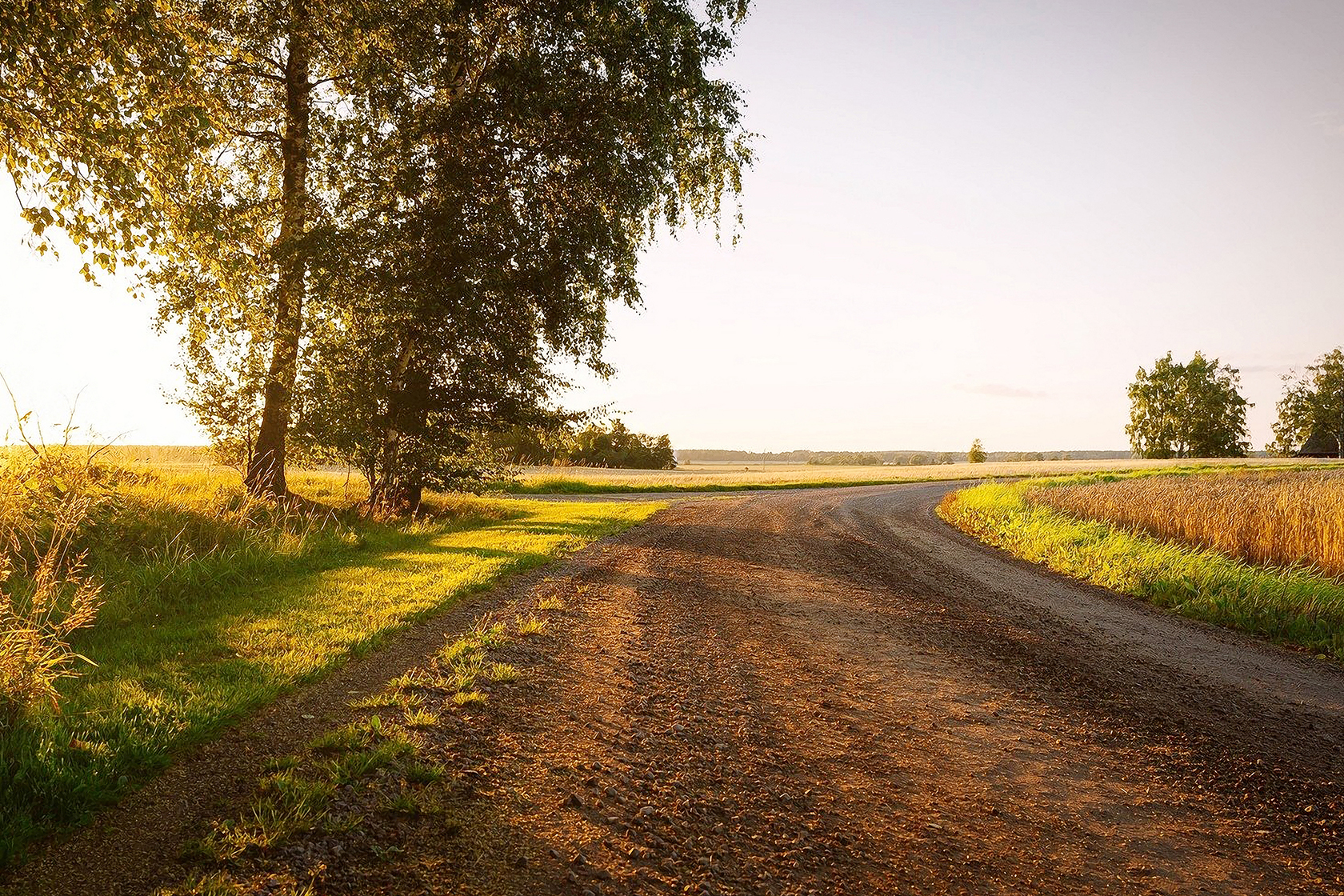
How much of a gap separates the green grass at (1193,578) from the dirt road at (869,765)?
109 cm

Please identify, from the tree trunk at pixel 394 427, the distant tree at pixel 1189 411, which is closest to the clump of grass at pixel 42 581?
the tree trunk at pixel 394 427

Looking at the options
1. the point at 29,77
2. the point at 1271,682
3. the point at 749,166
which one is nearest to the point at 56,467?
the point at 29,77

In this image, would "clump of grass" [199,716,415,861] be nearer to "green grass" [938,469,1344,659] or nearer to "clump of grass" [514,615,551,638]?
"clump of grass" [514,615,551,638]

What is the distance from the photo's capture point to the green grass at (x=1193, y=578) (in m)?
8.91

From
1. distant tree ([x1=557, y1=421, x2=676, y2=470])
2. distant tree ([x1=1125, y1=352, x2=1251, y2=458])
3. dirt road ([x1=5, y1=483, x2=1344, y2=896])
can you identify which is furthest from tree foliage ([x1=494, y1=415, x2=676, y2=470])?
distant tree ([x1=1125, y1=352, x2=1251, y2=458])

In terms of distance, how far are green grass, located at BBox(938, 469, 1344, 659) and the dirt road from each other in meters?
1.09

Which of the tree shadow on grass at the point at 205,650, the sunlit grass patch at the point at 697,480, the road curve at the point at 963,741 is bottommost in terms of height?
the road curve at the point at 963,741

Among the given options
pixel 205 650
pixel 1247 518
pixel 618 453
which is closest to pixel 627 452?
pixel 618 453

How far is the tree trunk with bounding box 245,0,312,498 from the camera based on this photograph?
1427 centimetres

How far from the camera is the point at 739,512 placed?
70.1 feet

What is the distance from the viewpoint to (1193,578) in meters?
10.9

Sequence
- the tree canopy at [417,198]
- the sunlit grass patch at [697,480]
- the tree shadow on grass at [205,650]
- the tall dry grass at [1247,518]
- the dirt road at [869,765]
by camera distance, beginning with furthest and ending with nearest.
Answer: the sunlit grass patch at [697,480], the tree canopy at [417,198], the tall dry grass at [1247,518], the tree shadow on grass at [205,650], the dirt road at [869,765]

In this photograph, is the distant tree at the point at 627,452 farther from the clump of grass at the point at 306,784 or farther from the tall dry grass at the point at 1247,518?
the clump of grass at the point at 306,784

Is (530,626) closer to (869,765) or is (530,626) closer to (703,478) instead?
(869,765)
